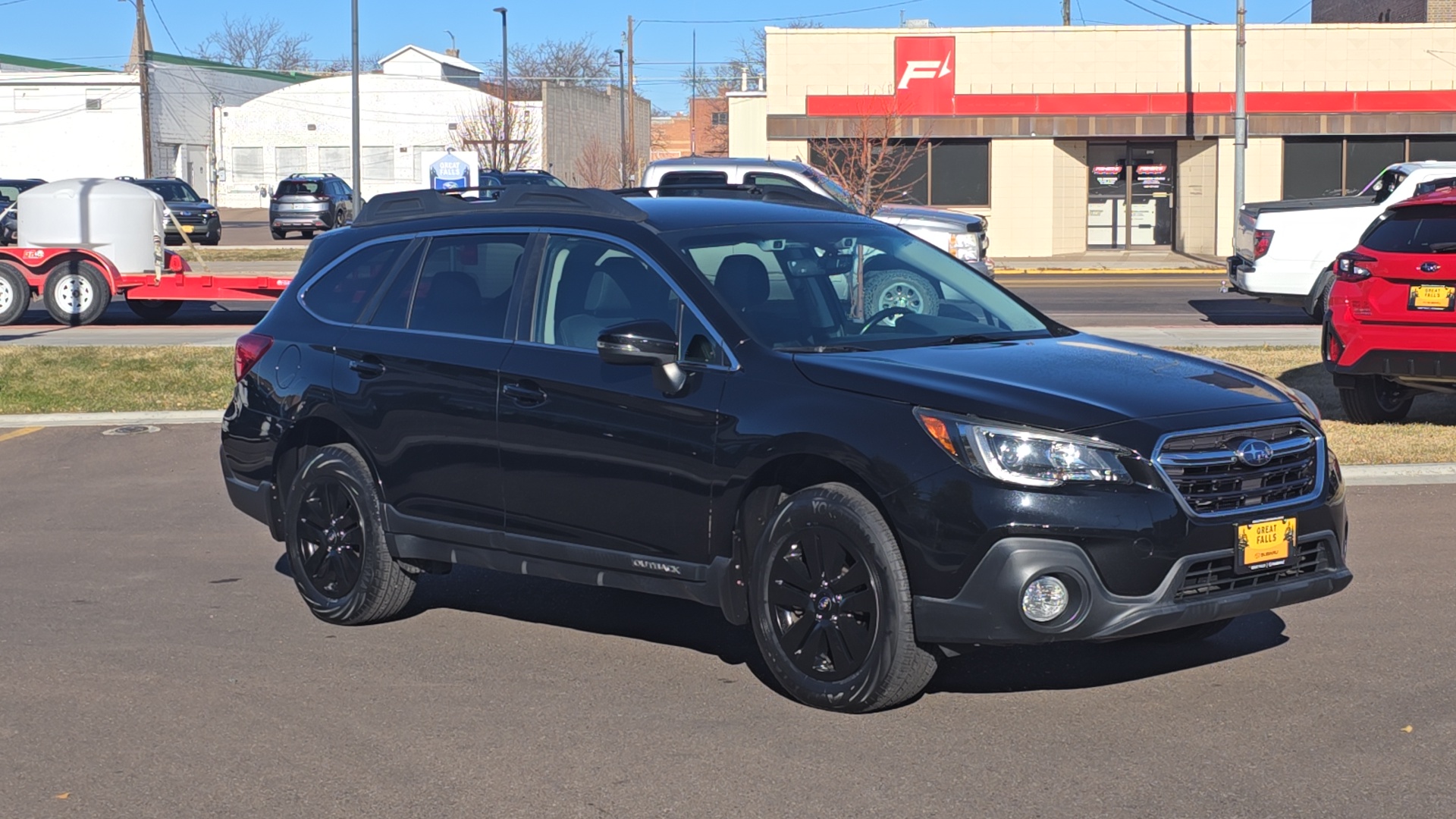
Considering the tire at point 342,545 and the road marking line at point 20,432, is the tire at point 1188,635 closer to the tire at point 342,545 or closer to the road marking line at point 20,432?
the tire at point 342,545

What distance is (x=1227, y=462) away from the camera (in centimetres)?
538

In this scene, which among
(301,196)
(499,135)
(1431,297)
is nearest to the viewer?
(1431,297)

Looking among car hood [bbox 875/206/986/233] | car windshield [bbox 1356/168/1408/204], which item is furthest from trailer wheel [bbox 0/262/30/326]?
car windshield [bbox 1356/168/1408/204]

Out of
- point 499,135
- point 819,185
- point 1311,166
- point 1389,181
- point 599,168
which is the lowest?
point 819,185

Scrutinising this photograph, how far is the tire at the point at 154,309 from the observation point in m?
23.4

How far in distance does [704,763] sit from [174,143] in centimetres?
7818

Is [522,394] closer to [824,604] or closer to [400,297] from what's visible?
[400,297]

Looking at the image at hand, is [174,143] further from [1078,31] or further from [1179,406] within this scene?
[1179,406]

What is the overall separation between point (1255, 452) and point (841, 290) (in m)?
1.68

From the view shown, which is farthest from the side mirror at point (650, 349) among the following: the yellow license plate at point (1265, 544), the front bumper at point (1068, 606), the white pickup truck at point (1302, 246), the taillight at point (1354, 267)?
the white pickup truck at point (1302, 246)

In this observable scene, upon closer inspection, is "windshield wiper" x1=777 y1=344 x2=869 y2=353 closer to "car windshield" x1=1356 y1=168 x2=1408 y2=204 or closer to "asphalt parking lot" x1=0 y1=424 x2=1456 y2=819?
"asphalt parking lot" x1=0 y1=424 x2=1456 y2=819

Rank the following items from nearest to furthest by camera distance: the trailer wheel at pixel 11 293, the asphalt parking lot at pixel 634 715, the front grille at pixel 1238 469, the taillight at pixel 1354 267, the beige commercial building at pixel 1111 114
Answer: the asphalt parking lot at pixel 634 715 → the front grille at pixel 1238 469 → the taillight at pixel 1354 267 → the trailer wheel at pixel 11 293 → the beige commercial building at pixel 1111 114

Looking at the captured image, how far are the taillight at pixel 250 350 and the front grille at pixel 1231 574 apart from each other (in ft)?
13.9

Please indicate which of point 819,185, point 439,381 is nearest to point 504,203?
point 439,381
